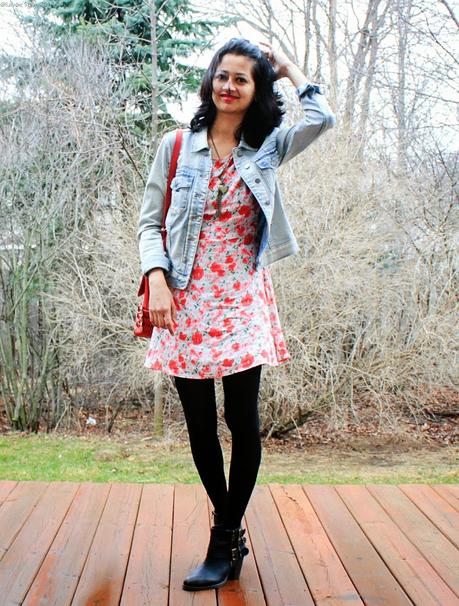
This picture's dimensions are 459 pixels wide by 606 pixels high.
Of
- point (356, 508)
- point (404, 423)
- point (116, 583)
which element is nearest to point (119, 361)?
point (404, 423)

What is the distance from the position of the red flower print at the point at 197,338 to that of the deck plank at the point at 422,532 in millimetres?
908

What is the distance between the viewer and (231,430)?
1858 millimetres

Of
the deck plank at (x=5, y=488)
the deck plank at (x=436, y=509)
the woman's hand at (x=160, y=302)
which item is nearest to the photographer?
the woman's hand at (x=160, y=302)

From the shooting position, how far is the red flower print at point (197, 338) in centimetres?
179

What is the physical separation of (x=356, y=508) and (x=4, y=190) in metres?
4.93

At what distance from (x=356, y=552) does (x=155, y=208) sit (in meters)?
1.13

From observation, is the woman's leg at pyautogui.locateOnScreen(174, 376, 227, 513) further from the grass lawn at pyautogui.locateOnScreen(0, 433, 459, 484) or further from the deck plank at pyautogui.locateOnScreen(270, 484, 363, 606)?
the grass lawn at pyautogui.locateOnScreen(0, 433, 459, 484)

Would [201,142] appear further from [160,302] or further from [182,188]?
[160,302]

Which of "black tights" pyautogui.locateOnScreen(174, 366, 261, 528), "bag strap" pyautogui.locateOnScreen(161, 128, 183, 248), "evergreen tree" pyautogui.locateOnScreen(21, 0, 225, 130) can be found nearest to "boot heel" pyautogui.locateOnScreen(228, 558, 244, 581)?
"black tights" pyautogui.locateOnScreen(174, 366, 261, 528)

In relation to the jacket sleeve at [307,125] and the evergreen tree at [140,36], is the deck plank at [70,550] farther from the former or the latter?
the evergreen tree at [140,36]

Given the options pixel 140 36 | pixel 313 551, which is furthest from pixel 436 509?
pixel 140 36

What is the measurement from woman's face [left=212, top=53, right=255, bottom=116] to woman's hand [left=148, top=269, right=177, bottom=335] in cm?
44

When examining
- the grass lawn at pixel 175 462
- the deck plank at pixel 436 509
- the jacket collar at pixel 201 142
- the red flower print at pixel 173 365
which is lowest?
the grass lawn at pixel 175 462

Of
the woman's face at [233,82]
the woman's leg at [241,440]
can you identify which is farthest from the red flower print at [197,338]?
the woman's face at [233,82]
